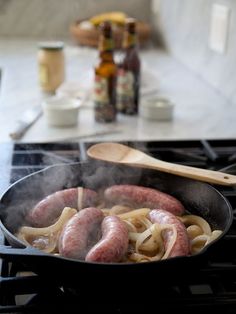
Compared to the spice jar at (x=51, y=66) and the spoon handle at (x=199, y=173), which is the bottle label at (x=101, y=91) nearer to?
the spice jar at (x=51, y=66)

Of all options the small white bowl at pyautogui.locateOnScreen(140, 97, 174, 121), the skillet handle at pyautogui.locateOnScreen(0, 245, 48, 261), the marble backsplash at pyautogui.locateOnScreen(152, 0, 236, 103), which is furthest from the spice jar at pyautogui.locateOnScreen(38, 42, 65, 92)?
the skillet handle at pyautogui.locateOnScreen(0, 245, 48, 261)

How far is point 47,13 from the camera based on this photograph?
2.84 meters

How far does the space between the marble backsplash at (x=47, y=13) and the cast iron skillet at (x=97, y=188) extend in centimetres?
185

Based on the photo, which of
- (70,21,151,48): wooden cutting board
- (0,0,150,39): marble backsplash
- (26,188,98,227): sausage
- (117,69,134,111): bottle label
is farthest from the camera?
(0,0,150,39): marble backsplash

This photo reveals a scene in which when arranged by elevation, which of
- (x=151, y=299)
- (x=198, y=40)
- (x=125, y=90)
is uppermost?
(x=198, y=40)

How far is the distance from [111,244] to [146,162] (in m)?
0.36

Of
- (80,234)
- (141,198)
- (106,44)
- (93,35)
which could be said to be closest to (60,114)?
(106,44)

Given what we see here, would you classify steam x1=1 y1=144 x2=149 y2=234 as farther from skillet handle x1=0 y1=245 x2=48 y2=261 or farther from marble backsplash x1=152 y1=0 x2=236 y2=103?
marble backsplash x1=152 y1=0 x2=236 y2=103

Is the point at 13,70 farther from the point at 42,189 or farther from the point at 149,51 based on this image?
the point at 42,189

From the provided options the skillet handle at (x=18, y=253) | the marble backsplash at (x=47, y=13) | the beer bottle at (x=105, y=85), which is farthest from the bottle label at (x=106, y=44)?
the marble backsplash at (x=47, y=13)

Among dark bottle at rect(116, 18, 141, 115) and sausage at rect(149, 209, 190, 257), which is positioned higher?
dark bottle at rect(116, 18, 141, 115)

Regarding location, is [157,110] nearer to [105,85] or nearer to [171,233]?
[105,85]

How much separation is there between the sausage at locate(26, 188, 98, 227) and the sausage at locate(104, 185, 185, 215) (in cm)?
4

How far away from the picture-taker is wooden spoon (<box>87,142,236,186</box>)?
41.9 inches
